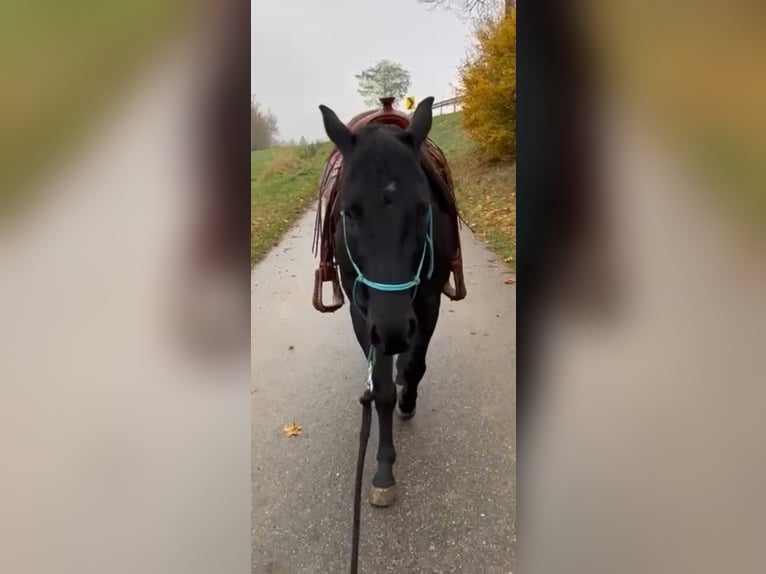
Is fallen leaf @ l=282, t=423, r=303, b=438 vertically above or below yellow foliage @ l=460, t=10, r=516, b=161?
below

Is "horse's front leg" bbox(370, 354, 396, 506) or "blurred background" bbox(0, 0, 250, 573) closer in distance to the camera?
"blurred background" bbox(0, 0, 250, 573)

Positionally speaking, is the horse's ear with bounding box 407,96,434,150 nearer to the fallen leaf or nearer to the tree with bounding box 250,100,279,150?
the tree with bounding box 250,100,279,150

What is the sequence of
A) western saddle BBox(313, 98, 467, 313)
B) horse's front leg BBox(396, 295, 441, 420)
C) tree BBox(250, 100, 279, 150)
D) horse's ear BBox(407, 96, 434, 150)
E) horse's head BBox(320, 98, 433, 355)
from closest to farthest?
1. tree BBox(250, 100, 279, 150)
2. horse's head BBox(320, 98, 433, 355)
3. horse's ear BBox(407, 96, 434, 150)
4. western saddle BBox(313, 98, 467, 313)
5. horse's front leg BBox(396, 295, 441, 420)

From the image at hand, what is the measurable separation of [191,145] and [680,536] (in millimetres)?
976

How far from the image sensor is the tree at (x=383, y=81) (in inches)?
43.3

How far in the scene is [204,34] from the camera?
0.69m

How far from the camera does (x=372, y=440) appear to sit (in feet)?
5.89

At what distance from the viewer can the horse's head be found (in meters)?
1.04

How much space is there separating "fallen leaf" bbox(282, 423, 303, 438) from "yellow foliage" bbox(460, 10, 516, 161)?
1075 millimetres

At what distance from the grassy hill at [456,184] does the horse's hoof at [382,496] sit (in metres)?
0.88

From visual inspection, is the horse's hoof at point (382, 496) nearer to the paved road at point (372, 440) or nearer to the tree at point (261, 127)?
the paved road at point (372, 440)

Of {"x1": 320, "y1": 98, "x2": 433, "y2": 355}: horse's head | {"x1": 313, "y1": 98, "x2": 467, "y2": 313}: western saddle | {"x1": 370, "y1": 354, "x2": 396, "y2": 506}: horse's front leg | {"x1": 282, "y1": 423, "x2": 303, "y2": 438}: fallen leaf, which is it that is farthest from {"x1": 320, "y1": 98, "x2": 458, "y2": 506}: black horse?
{"x1": 282, "y1": 423, "x2": 303, "y2": 438}: fallen leaf

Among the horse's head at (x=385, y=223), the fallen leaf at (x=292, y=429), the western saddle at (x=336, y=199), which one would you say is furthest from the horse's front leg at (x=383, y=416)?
the horse's head at (x=385, y=223)

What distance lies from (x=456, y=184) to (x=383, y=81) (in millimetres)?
492
